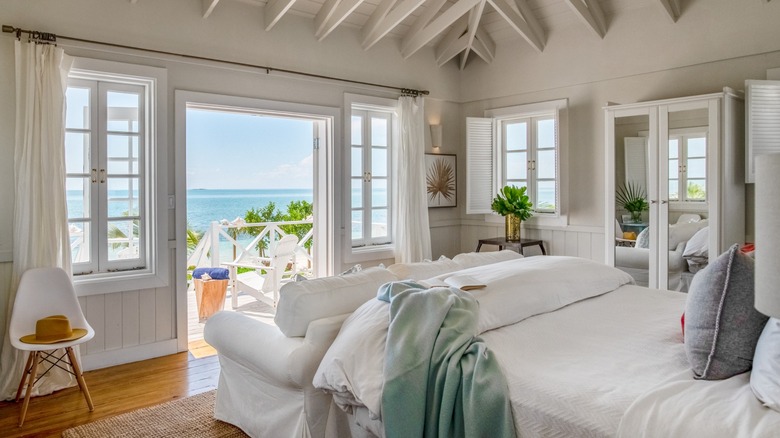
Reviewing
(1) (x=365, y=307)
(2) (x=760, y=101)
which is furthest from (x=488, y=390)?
(2) (x=760, y=101)

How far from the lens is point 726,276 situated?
5.47 ft

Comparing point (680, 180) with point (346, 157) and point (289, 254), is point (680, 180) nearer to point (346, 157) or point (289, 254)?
point (346, 157)

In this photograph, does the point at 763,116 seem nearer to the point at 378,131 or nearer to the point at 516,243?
the point at 516,243

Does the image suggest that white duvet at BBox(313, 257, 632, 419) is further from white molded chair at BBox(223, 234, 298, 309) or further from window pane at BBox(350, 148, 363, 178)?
white molded chair at BBox(223, 234, 298, 309)

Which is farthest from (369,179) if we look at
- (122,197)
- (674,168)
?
(674,168)

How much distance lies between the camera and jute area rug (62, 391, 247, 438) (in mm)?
2770

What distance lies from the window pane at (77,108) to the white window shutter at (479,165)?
3.50 m

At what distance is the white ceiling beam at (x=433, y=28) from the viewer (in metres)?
4.65

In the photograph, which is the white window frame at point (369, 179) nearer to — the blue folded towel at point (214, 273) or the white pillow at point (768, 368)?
the blue folded towel at point (214, 273)

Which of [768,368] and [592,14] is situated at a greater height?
[592,14]

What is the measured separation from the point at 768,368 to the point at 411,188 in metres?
4.07

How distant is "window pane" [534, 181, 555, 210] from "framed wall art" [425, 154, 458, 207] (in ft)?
3.28

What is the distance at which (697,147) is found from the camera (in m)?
3.83

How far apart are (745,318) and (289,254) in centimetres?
487
